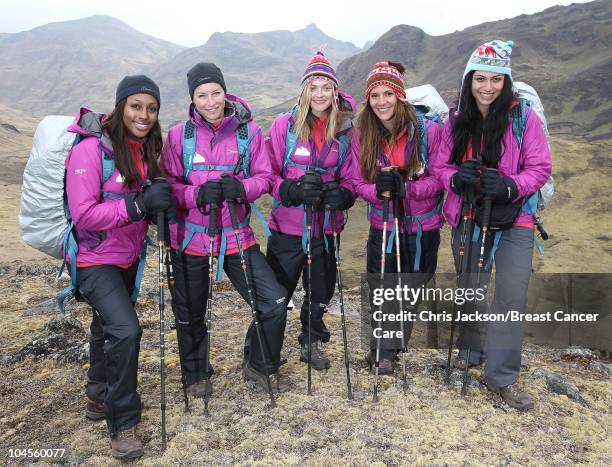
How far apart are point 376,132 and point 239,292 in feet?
8.88

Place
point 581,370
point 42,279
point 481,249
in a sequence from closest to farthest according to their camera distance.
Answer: point 481,249 < point 581,370 < point 42,279

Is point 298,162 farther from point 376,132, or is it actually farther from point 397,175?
point 397,175

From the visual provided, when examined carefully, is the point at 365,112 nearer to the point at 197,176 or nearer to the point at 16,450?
the point at 197,176

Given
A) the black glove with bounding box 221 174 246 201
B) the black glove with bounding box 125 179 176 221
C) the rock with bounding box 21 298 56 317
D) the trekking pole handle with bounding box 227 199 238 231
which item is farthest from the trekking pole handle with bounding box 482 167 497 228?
the rock with bounding box 21 298 56 317

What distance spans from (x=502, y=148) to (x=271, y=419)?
14.1 feet

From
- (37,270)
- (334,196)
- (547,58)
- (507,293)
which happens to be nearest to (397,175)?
(334,196)

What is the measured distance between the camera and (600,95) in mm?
84125

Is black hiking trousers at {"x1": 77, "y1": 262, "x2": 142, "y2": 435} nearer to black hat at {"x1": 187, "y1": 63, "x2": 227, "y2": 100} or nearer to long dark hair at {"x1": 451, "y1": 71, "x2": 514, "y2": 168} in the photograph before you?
black hat at {"x1": 187, "y1": 63, "x2": 227, "y2": 100}

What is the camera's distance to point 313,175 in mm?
5758

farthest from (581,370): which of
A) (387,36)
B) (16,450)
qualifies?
(387,36)

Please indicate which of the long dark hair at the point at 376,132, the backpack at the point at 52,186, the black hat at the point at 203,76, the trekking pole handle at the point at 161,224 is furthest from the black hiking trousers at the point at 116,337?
the long dark hair at the point at 376,132

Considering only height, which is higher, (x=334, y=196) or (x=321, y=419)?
(x=334, y=196)

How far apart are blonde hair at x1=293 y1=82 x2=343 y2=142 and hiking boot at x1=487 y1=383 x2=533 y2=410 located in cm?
390

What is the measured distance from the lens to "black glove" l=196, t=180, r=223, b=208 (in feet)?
17.2
